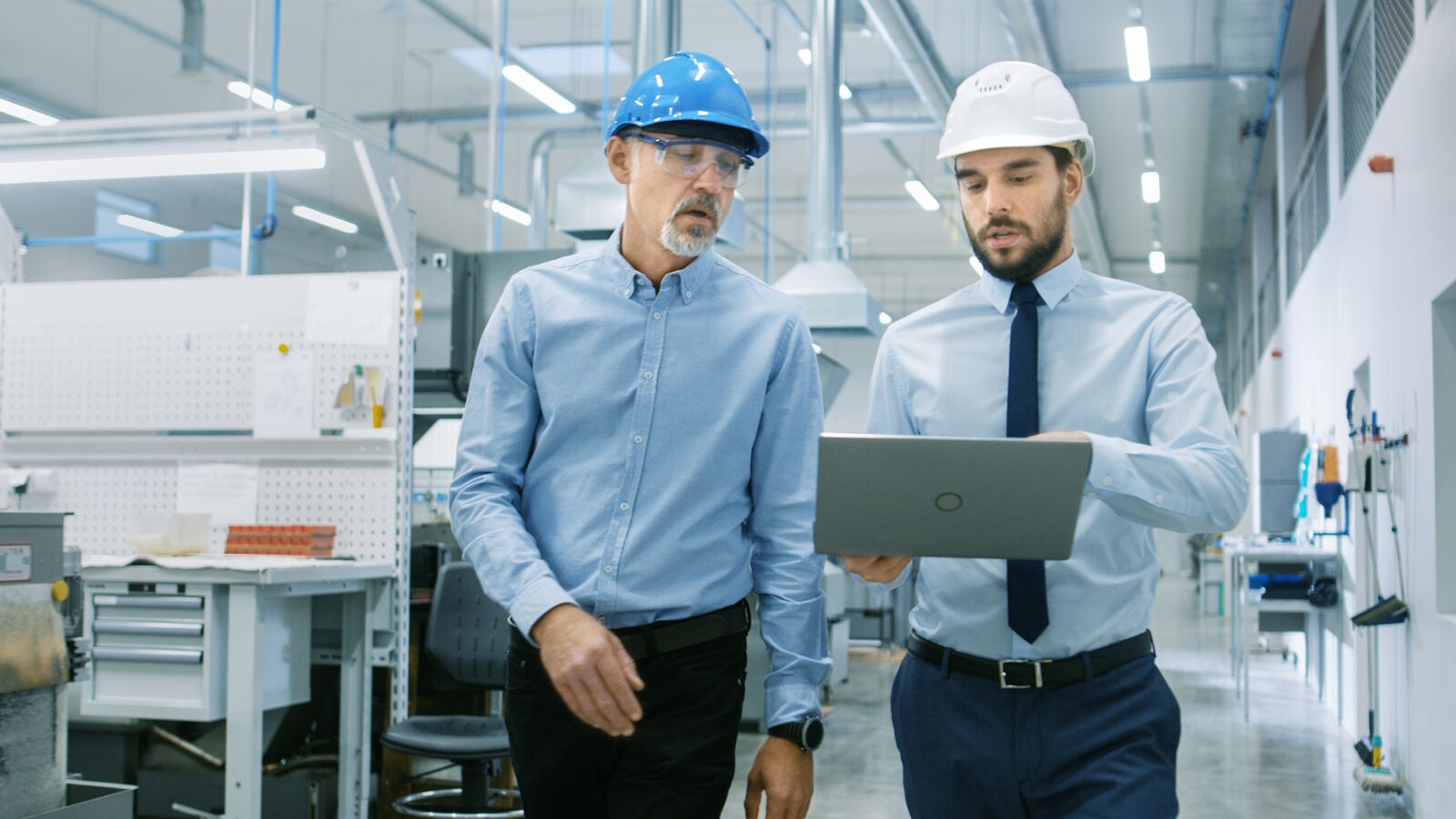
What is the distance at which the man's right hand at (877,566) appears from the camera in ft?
4.34

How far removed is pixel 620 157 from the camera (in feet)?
5.03

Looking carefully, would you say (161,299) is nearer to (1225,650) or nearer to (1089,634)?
(1089,634)

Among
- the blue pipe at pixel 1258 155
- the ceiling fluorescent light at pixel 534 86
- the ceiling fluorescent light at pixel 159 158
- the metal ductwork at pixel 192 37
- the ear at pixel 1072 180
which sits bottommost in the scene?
the ear at pixel 1072 180

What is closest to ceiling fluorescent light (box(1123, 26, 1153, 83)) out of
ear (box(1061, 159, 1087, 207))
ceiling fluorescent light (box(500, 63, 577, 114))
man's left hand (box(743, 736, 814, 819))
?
ceiling fluorescent light (box(500, 63, 577, 114))

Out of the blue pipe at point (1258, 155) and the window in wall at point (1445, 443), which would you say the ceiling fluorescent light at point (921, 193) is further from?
the window in wall at point (1445, 443)

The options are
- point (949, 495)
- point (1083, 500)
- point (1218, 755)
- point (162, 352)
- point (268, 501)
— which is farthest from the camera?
point (1218, 755)

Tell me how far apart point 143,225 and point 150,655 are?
1073cm

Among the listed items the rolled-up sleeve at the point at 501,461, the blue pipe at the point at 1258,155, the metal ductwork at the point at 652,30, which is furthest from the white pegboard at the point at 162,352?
the blue pipe at the point at 1258,155

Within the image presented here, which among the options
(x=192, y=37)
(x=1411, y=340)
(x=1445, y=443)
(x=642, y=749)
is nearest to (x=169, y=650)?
(x=642, y=749)

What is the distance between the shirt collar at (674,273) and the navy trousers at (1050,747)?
0.53m

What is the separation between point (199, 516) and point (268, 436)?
0.30m

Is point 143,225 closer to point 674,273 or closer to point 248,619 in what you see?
point 248,619

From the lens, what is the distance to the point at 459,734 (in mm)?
3340

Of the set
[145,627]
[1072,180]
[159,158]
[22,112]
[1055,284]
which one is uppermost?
[22,112]
